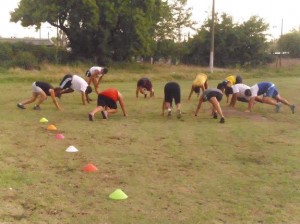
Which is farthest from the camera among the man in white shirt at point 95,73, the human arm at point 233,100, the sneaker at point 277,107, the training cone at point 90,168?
the man in white shirt at point 95,73

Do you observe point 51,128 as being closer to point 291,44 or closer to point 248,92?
point 248,92

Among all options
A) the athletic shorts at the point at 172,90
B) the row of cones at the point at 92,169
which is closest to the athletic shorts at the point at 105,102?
the athletic shorts at the point at 172,90

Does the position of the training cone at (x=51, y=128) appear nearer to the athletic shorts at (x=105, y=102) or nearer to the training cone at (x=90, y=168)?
the athletic shorts at (x=105, y=102)

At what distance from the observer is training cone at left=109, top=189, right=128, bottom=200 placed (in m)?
5.54

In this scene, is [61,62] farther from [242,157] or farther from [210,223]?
[210,223]

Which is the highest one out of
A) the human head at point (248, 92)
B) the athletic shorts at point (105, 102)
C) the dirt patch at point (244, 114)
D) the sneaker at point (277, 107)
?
the human head at point (248, 92)

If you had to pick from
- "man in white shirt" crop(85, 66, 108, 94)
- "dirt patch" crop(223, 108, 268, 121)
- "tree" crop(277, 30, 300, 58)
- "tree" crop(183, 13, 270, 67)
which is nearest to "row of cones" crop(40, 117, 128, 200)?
"dirt patch" crop(223, 108, 268, 121)

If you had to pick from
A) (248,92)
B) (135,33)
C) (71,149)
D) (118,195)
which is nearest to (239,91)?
(248,92)

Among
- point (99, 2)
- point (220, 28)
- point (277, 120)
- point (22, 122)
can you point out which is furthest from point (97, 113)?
point (220, 28)

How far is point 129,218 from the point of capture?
4.95 metres

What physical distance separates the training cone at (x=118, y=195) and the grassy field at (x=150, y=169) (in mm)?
93

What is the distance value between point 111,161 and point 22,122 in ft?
14.9

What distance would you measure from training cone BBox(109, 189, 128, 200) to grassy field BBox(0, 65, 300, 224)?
0.09m

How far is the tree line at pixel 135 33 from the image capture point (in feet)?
110
